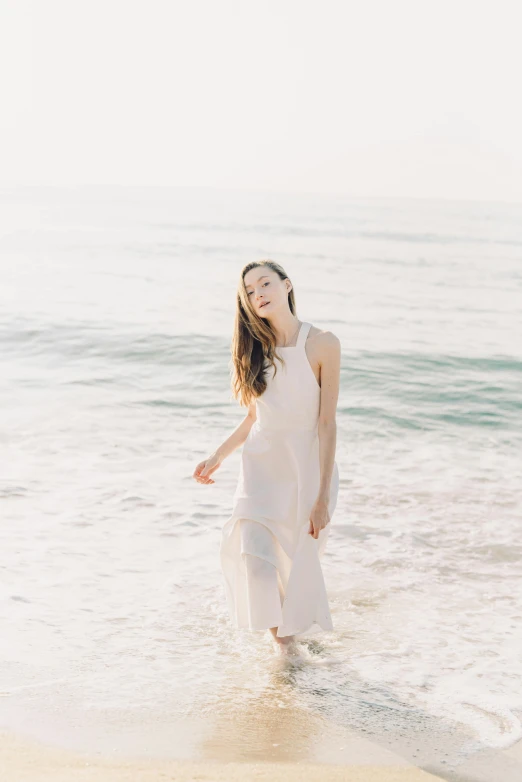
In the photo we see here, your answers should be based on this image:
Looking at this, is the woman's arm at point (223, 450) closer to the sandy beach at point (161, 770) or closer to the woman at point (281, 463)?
the woman at point (281, 463)

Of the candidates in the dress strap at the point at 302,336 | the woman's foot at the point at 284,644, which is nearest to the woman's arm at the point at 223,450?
the dress strap at the point at 302,336

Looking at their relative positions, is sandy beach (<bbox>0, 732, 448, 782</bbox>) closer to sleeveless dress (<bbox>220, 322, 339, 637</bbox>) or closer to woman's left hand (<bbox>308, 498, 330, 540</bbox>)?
sleeveless dress (<bbox>220, 322, 339, 637</bbox>)

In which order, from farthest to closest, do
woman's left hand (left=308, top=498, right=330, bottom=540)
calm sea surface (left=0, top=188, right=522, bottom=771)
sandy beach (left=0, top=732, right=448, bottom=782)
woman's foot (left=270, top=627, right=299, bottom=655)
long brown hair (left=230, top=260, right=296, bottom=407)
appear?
woman's foot (left=270, top=627, right=299, bottom=655) < long brown hair (left=230, top=260, right=296, bottom=407) < woman's left hand (left=308, top=498, right=330, bottom=540) < calm sea surface (left=0, top=188, right=522, bottom=771) < sandy beach (left=0, top=732, right=448, bottom=782)

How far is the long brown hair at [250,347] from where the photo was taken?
3963 millimetres

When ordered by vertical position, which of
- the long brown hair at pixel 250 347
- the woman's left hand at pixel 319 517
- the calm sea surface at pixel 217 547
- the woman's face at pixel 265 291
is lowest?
the calm sea surface at pixel 217 547

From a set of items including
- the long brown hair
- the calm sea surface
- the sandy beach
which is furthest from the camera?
the long brown hair

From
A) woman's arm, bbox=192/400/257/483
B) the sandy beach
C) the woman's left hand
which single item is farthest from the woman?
the sandy beach

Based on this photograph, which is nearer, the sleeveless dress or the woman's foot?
the sleeveless dress

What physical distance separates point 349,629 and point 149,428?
16.0 ft

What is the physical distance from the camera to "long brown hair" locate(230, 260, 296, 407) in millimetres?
3963

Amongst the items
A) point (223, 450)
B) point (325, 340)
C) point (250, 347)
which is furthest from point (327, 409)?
point (223, 450)

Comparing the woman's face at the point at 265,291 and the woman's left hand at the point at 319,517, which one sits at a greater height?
the woman's face at the point at 265,291

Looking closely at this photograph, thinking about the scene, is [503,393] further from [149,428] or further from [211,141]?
[211,141]

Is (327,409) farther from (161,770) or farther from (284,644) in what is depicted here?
(161,770)
